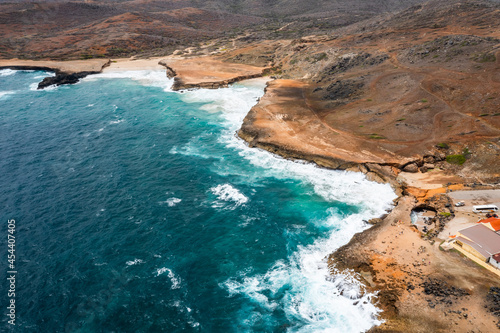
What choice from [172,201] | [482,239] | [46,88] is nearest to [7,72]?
[46,88]

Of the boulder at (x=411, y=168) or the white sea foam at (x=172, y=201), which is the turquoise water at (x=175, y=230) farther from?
the boulder at (x=411, y=168)

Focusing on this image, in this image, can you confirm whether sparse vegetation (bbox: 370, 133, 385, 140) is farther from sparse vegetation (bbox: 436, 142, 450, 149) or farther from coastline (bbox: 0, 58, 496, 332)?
coastline (bbox: 0, 58, 496, 332)

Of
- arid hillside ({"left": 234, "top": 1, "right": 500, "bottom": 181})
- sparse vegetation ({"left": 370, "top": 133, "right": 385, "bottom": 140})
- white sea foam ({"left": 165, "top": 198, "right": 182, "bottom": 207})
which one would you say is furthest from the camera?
sparse vegetation ({"left": 370, "top": 133, "right": 385, "bottom": 140})

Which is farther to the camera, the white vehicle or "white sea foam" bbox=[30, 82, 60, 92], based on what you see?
"white sea foam" bbox=[30, 82, 60, 92]

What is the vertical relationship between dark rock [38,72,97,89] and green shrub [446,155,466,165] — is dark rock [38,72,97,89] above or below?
below

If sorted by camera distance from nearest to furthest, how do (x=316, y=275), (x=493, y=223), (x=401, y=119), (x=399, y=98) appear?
(x=316, y=275) < (x=493, y=223) < (x=401, y=119) < (x=399, y=98)

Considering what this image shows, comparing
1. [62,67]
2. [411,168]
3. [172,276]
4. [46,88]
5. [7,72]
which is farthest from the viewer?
[7,72]

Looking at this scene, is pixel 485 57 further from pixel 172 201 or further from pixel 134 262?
pixel 134 262

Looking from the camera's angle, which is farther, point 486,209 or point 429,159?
point 429,159

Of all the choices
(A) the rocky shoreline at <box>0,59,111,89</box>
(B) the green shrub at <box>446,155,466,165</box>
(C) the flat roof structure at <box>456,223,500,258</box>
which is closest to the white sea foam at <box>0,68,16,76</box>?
(A) the rocky shoreline at <box>0,59,111,89</box>
